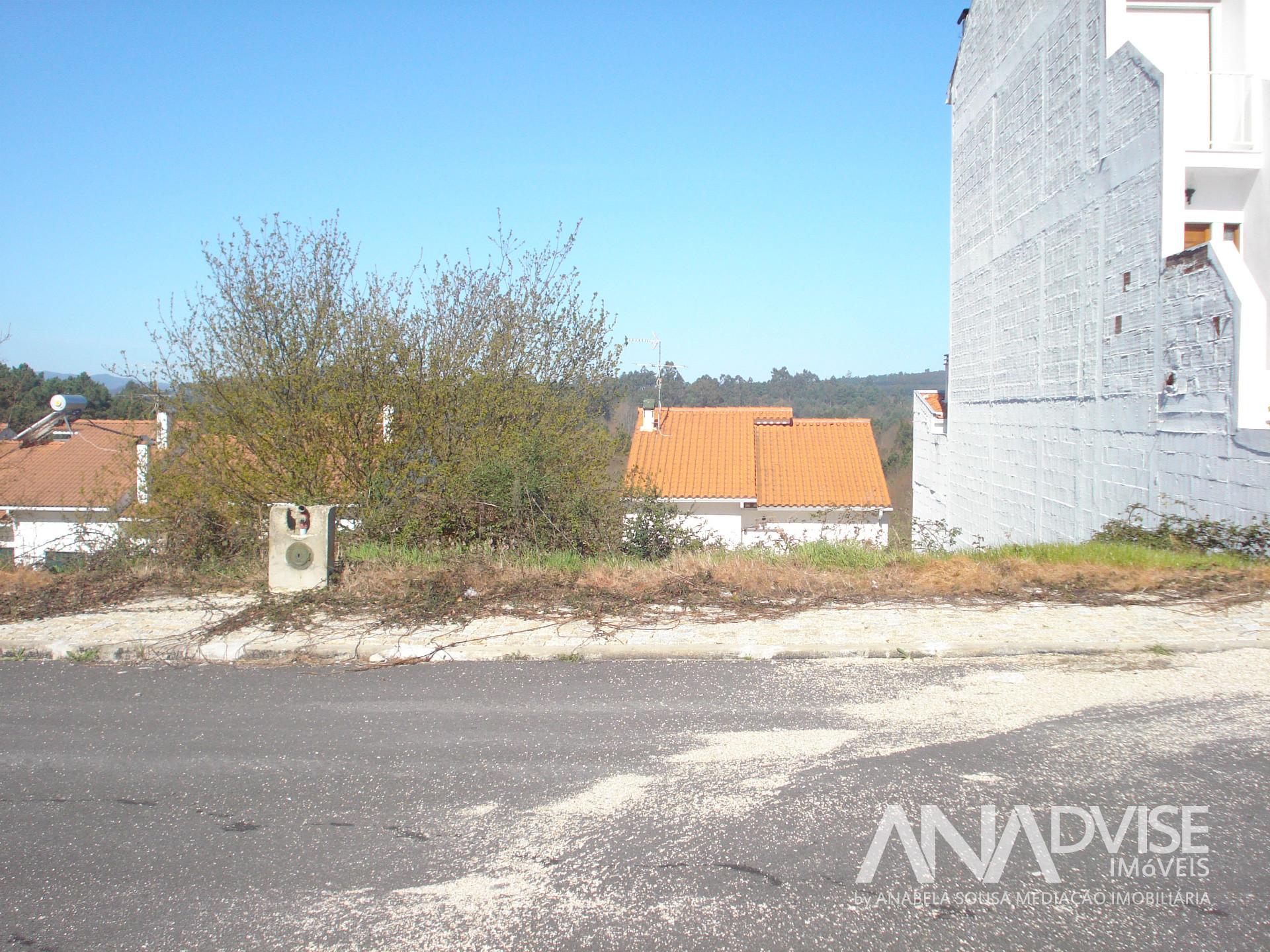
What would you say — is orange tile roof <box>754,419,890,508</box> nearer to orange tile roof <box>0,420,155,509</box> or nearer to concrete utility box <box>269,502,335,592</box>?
orange tile roof <box>0,420,155,509</box>

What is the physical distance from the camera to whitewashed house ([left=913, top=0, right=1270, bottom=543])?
1079 centimetres

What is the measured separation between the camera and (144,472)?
1324 centimetres

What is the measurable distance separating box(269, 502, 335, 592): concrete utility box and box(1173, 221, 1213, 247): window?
13.6 metres

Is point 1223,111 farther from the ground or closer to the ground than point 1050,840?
farther from the ground

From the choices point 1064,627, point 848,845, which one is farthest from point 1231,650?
point 848,845

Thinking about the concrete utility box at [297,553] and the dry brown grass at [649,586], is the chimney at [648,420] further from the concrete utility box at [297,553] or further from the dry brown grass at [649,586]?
the concrete utility box at [297,553]

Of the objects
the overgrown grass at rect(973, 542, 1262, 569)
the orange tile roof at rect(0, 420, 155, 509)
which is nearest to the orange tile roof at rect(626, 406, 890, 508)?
the orange tile roof at rect(0, 420, 155, 509)

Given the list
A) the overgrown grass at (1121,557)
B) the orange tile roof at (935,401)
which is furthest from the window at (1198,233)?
the orange tile roof at (935,401)

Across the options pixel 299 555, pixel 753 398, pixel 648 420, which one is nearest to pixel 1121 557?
pixel 299 555

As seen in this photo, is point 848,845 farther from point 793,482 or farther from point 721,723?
point 793,482

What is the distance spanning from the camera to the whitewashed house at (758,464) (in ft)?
94.5

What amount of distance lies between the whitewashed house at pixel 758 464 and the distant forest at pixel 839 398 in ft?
7.11

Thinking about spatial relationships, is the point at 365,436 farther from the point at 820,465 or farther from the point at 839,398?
the point at 839,398

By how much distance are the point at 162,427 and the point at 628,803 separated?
39.3ft
